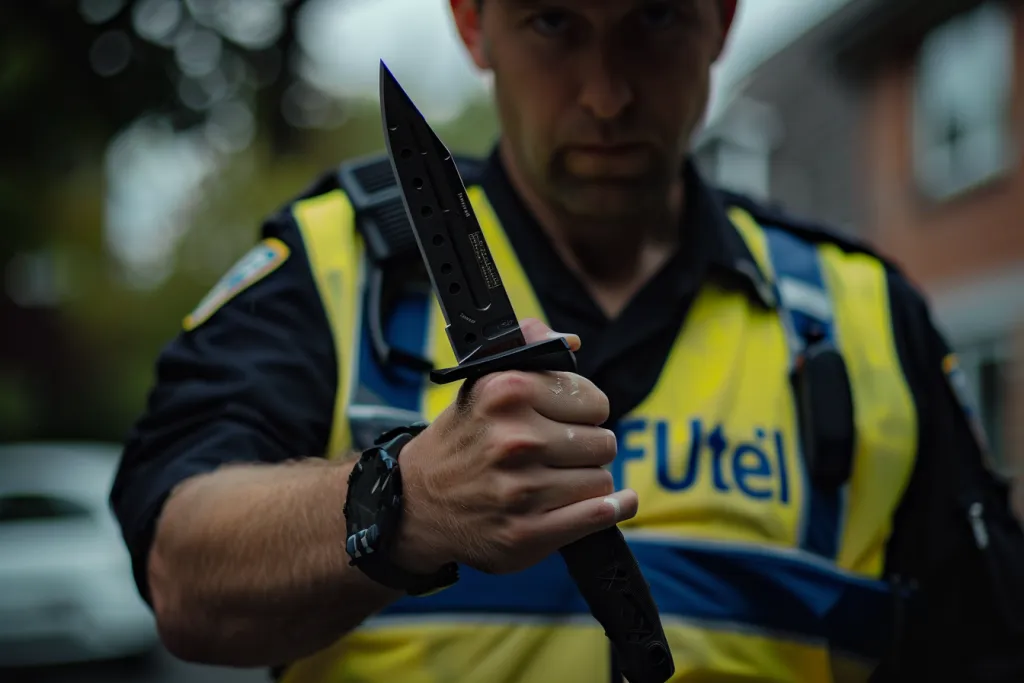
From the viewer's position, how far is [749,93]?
21.6m

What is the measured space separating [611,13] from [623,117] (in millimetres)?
146

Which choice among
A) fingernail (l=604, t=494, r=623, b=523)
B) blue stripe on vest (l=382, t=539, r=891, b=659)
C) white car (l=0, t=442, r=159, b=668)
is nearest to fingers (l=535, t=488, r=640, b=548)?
fingernail (l=604, t=494, r=623, b=523)

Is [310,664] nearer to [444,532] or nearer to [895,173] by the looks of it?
[444,532]

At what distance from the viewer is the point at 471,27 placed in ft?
6.66

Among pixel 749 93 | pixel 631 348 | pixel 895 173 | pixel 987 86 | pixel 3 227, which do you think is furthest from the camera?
pixel 749 93

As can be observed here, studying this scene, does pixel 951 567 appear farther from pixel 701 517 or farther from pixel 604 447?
pixel 604 447

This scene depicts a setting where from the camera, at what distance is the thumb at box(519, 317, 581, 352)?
1.23 m

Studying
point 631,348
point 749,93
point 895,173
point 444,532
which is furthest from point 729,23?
point 749,93

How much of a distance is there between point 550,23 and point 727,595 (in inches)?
33.4

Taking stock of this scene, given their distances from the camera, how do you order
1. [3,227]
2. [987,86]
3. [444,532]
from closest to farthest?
1. [444,532]
2. [3,227]
3. [987,86]

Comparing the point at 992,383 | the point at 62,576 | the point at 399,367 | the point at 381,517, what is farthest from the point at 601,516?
the point at 992,383

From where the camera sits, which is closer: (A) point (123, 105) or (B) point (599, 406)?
(B) point (599, 406)

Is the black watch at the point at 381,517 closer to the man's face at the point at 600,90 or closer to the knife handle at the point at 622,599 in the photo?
the knife handle at the point at 622,599

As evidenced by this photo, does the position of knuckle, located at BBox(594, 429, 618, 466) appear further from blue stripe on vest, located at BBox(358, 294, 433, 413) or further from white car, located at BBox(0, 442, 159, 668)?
white car, located at BBox(0, 442, 159, 668)
